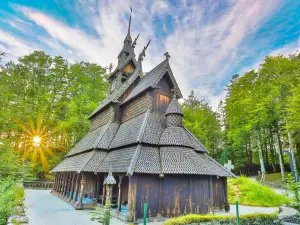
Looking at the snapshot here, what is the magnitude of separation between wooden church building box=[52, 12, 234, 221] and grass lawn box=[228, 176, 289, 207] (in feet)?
13.9

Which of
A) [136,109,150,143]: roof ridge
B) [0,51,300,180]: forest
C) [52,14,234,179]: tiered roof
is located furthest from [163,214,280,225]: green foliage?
[0,51,300,180]: forest

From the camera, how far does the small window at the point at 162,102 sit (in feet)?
46.6

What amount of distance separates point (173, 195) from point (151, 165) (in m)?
1.92

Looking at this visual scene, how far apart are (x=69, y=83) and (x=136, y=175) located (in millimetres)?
24635

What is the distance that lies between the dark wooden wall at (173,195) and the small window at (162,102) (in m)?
5.56

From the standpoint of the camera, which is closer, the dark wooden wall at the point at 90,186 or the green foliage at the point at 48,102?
the dark wooden wall at the point at 90,186

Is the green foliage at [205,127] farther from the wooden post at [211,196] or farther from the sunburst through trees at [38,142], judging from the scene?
the sunburst through trees at [38,142]

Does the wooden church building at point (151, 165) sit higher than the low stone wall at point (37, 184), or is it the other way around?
the wooden church building at point (151, 165)

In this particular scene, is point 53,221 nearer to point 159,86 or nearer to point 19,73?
point 159,86

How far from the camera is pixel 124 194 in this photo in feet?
37.2

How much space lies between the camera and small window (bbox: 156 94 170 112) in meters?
14.2

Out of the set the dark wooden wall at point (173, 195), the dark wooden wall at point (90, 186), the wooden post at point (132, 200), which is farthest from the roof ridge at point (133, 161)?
the dark wooden wall at point (90, 186)

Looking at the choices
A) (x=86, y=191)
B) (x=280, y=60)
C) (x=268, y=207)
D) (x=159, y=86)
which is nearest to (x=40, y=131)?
(x=86, y=191)

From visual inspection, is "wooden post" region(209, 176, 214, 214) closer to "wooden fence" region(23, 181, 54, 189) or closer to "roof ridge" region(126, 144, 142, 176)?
"roof ridge" region(126, 144, 142, 176)
